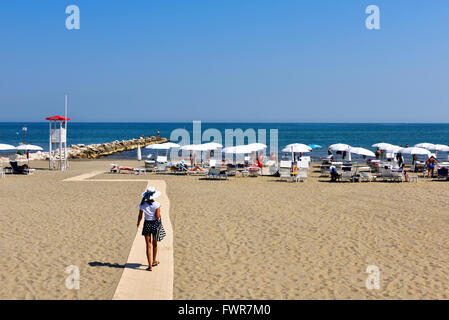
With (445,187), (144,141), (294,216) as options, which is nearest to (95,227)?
(294,216)

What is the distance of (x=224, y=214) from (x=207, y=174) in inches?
327

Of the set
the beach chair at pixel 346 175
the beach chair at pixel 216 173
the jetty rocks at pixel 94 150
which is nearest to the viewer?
the beach chair at pixel 346 175

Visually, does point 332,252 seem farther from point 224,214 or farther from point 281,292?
point 224,214

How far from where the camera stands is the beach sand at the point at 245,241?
647 centimetres

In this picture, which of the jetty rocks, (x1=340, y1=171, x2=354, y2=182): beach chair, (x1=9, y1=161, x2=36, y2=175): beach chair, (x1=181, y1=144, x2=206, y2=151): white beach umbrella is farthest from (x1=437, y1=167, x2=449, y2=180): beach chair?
the jetty rocks

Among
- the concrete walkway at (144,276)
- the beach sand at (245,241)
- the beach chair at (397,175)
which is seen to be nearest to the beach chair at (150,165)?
the beach sand at (245,241)

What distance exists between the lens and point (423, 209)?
1241 cm

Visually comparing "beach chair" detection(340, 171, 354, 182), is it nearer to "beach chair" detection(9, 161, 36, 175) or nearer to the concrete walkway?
the concrete walkway

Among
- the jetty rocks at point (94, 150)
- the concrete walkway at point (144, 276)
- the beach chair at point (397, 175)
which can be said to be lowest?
the concrete walkway at point (144, 276)

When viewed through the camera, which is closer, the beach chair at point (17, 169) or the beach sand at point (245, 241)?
the beach sand at point (245, 241)

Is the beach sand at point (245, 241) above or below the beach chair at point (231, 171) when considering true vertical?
below

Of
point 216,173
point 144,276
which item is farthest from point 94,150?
point 144,276

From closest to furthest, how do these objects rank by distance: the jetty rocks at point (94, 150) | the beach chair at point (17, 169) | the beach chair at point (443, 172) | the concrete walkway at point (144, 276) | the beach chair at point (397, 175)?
the concrete walkway at point (144, 276)
the beach chair at point (397, 175)
the beach chair at point (443, 172)
the beach chair at point (17, 169)
the jetty rocks at point (94, 150)

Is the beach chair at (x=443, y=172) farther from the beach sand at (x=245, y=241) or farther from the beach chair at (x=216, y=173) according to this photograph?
the beach chair at (x=216, y=173)
